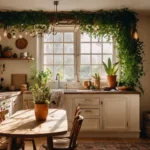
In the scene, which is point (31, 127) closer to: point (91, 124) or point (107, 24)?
point (91, 124)

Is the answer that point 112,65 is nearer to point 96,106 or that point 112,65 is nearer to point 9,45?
point 96,106

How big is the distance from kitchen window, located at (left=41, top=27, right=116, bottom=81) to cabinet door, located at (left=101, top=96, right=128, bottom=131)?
3.04 ft

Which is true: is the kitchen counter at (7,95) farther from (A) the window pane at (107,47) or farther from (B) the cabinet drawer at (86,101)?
(A) the window pane at (107,47)

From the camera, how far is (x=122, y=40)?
6.10m

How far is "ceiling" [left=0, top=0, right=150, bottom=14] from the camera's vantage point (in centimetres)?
526

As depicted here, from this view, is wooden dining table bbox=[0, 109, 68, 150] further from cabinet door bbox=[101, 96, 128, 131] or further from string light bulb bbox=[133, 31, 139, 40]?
string light bulb bbox=[133, 31, 139, 40]

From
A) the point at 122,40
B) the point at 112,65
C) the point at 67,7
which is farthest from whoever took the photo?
the point at 112,65

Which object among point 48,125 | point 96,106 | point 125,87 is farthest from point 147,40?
point 48,125

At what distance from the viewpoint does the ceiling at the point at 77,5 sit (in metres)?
5.26

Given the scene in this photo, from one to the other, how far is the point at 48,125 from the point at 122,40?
327cm

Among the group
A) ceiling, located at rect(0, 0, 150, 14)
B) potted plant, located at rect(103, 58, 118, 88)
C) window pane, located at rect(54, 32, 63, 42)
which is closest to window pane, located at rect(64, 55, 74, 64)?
window pane, located at rect(54, 32, 63, 42)

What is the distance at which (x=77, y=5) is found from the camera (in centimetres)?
554

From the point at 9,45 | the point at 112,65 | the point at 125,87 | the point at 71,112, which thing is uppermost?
the point at 9,45

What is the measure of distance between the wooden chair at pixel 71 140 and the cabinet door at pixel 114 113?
2.01 metres
